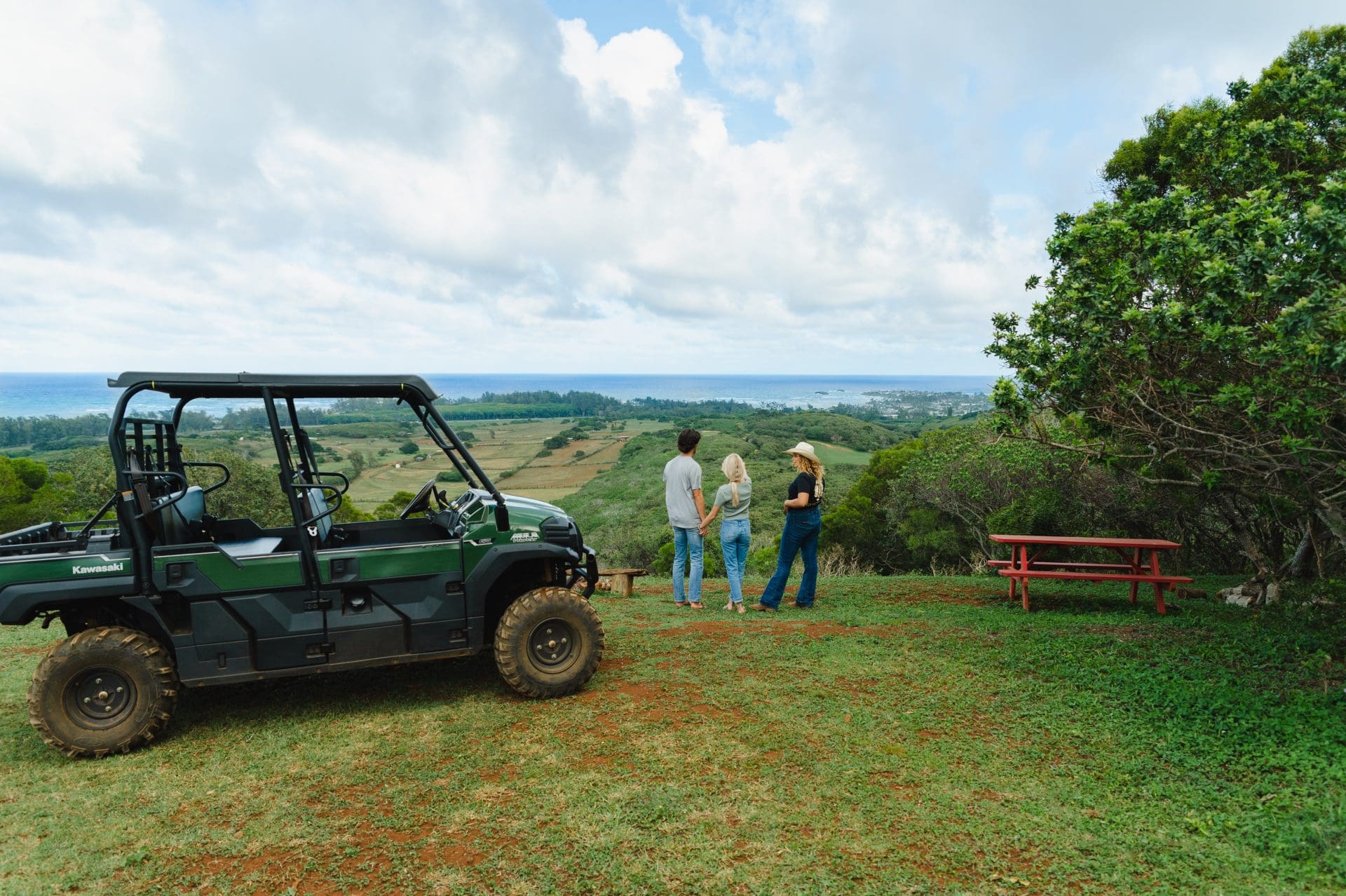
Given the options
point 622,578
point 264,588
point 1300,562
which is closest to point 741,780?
point 264,588

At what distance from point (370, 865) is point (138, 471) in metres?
3.51

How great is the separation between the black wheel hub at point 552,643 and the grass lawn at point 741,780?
1.08ft

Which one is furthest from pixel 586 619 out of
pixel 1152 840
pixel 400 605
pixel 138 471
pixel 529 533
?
pixel 1152 840

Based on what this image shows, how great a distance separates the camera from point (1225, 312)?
549cm

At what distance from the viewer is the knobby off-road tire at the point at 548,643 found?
6.09 metres

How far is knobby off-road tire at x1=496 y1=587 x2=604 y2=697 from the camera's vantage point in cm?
609

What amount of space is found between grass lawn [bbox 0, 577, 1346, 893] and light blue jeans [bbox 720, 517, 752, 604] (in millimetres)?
1959

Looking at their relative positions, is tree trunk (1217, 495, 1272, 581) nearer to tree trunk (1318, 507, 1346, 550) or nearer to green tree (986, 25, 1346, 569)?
green tree (986, 25, 1346, 569)

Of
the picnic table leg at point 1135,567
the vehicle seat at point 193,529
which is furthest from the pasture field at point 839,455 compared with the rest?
the vehicle seat at point 193,529

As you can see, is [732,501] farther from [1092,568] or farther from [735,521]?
[1092,568]

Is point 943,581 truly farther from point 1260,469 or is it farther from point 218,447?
point 218,447

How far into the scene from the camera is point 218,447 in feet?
65.1

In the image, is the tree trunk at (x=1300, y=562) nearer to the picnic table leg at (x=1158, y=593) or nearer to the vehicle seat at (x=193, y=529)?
the picnic table leg at (x=1158, y=593)

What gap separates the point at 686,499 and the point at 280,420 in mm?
4533
